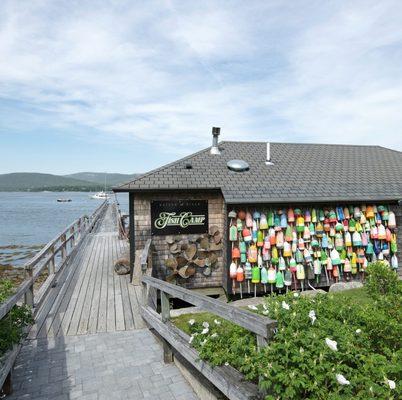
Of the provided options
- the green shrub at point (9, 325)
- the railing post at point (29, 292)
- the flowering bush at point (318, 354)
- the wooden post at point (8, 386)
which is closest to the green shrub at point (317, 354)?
the flowering bush at point (318, 354)

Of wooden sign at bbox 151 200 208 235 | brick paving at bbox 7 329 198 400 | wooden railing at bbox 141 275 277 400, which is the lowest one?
brick paving at bbox 7 329 198 400

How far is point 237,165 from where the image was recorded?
10.2 m

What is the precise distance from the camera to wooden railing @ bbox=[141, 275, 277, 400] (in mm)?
2927

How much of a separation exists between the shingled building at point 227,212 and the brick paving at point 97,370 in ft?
11.4

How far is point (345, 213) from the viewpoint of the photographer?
31.3 feet

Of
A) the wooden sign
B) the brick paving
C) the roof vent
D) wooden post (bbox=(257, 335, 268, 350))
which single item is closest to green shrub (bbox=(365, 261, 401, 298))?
the brick paving

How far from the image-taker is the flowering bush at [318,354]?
100.0 inches

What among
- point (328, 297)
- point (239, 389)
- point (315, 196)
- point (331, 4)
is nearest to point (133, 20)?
point (331, 4)

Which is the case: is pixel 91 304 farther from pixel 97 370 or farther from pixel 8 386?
pixel 8 386

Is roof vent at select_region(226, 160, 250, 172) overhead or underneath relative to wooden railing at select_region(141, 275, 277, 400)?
overhead

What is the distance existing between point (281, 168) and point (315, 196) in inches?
73.7

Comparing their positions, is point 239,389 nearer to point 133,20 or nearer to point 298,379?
point 298,379

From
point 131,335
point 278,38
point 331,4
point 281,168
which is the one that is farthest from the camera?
point 278,38

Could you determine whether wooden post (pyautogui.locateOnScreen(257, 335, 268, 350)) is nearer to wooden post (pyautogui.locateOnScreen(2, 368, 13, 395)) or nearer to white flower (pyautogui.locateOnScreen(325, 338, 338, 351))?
white flower (pyautogui.locateOnScreen(325, 338, 338, 351))
